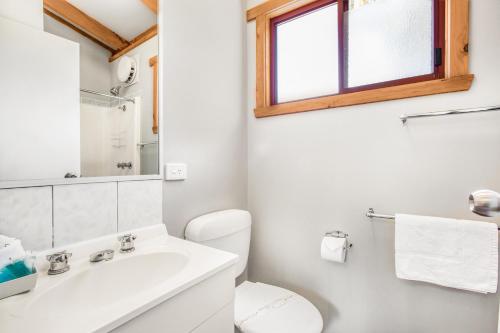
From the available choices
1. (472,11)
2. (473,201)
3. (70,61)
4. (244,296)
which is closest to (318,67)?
(472,11)

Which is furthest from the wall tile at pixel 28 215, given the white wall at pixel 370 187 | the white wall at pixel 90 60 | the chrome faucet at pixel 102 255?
the white wall at pixel 370 187

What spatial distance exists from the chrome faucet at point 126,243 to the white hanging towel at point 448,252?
1.16 metres

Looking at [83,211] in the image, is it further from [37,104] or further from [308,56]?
[308,56]

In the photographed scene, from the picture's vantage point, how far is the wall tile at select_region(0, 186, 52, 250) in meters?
0.72

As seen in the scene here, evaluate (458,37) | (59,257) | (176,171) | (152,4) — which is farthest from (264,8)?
(59,257)

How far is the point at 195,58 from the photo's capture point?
1.30 meters

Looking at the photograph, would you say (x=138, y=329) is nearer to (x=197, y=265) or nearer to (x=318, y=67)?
(x=197, y=265)

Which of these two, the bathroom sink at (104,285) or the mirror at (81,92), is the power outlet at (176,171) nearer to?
the mirror at (81,92)

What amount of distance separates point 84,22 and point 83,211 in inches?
29.0

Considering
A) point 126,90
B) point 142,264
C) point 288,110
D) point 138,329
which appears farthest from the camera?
point 288,110

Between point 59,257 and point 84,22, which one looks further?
point 84,22

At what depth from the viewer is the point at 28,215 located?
0.75m

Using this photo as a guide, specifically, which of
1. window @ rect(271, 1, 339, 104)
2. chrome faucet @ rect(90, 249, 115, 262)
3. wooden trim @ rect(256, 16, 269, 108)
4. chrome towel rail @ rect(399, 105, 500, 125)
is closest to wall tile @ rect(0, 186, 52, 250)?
chrome faucet @ rect(90, 249, 115, 262)

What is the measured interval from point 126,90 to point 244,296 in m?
1.18
